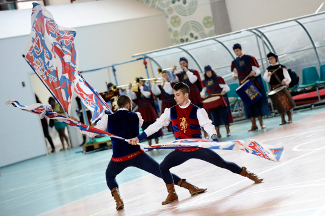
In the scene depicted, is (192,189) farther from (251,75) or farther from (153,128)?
(251,75)

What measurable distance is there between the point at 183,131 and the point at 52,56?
162 centimetres

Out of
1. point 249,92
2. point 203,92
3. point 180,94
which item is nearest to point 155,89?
point 203,92

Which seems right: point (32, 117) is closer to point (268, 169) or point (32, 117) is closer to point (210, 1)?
point (210, 1)

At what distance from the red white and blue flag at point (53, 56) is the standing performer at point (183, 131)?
815mm

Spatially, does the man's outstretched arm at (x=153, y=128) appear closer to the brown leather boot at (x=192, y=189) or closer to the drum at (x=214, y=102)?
the brown leather boot at (x=192, y=189)

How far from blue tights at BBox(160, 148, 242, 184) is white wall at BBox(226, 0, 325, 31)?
12346 millimetres

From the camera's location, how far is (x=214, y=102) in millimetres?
10695

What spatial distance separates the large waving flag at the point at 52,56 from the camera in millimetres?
4766

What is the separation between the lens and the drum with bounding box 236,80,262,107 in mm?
10328

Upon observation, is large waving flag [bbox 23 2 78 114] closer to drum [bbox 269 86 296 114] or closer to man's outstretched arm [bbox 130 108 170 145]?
man's outstretched arm [bbox 130 108 170 145]

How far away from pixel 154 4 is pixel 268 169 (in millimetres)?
14132

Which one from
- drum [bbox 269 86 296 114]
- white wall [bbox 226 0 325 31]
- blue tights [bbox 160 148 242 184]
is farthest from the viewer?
white wall [bbox 226 0 325 31]

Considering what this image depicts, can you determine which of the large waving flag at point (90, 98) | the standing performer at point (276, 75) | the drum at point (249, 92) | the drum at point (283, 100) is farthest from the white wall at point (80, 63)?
the large waving flag at point (90, 98)

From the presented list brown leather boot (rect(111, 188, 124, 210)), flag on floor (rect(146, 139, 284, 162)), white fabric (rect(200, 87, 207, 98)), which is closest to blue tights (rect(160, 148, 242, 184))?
flag on floor (rect(146, 139, 284, 162))
